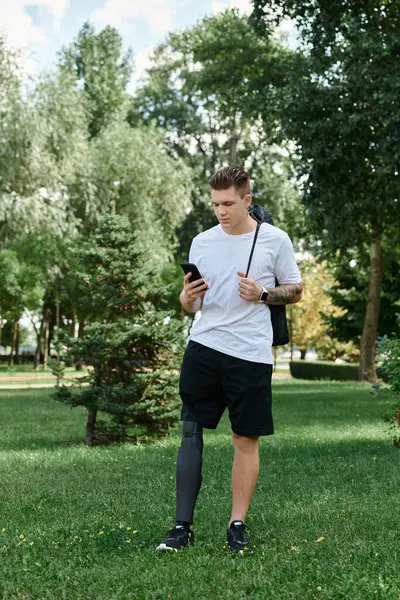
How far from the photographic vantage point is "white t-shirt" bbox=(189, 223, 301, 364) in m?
4.91

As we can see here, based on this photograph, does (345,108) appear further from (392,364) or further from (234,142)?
(234,142)

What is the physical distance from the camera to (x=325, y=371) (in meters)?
40.6

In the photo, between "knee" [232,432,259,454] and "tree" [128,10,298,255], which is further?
"tree" [128,10,298,255]

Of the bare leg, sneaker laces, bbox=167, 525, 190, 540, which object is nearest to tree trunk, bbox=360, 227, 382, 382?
the bare leg

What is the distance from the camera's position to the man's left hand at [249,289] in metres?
4.79

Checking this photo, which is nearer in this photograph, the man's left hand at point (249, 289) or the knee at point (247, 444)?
the man's left hand at point (249, 289)

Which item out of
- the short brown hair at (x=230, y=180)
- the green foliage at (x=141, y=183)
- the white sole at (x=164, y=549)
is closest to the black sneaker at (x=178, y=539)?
the white sole at (x=164, y=549)

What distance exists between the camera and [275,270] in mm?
5066

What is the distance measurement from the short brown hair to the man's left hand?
1.76 ft

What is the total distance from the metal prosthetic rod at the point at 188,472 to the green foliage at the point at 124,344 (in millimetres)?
5589

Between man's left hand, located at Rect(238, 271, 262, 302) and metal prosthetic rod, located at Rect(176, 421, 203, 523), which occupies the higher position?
man's left hand, located at Rect(238, 271, 262, 302)

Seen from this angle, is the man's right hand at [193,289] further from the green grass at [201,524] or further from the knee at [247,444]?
the green grass at [201,524]

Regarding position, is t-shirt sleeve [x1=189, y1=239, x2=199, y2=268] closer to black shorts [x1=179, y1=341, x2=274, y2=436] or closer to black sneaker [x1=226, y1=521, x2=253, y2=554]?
black shorts [x1=179, y1=341, x2=274, y2=436]

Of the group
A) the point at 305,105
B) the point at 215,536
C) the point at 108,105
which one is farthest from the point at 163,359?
the point at 108,105
